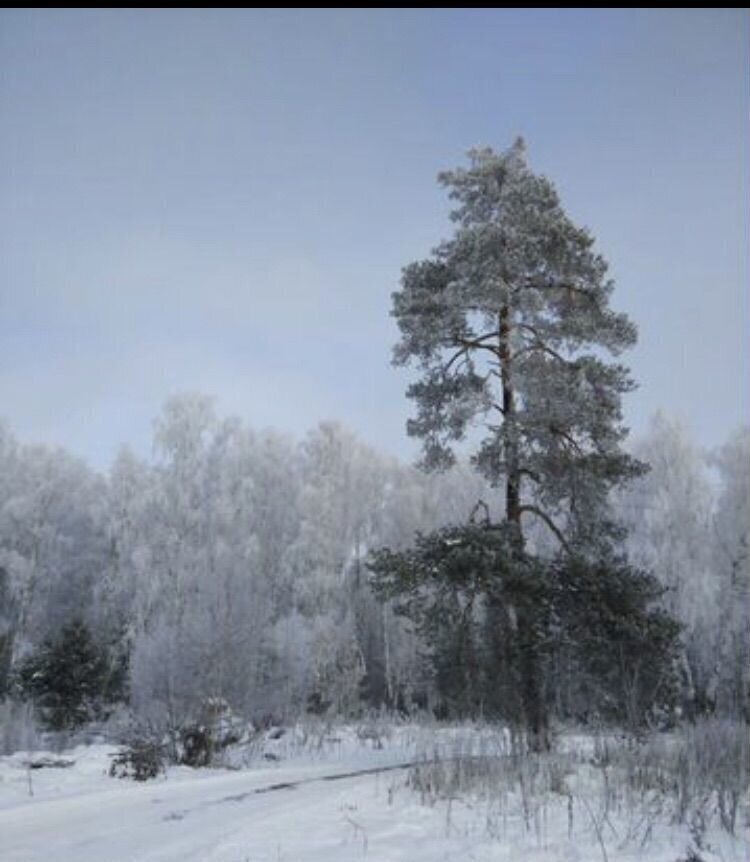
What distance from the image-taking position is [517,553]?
11.0 m

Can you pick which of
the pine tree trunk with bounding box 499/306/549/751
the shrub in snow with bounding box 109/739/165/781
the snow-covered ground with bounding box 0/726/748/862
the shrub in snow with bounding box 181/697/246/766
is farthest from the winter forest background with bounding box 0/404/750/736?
the snow-covered ground with bounding box 0/726/748/862

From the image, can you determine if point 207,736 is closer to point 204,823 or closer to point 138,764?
point 138,764

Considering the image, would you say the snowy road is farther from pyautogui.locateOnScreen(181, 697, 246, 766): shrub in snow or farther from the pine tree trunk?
pyautogui.locateOnScreen(181, 697, 246, 766): shrub in snow

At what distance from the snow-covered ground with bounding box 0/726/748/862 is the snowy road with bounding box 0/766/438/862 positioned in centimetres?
1

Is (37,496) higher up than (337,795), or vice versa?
A: (37,496)

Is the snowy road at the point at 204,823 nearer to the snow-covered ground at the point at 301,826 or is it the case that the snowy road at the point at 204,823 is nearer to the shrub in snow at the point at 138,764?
the snow-covered ground at the point at 301,826

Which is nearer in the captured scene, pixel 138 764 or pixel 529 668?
pixel 138 764

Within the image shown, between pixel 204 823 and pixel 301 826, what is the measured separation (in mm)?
900

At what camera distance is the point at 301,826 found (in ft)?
19.8

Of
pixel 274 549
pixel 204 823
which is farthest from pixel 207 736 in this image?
pixel 274 549

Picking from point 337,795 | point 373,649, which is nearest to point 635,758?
point 337,795

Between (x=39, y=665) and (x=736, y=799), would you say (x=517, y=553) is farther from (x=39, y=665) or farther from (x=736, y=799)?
(x=39, y=665)

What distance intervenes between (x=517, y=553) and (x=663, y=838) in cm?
574

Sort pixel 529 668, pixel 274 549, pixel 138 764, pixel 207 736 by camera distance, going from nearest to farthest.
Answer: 1. pixel 138 764
2. pixel 529 668
3. pixel 207 736
4. pixel 274 549
